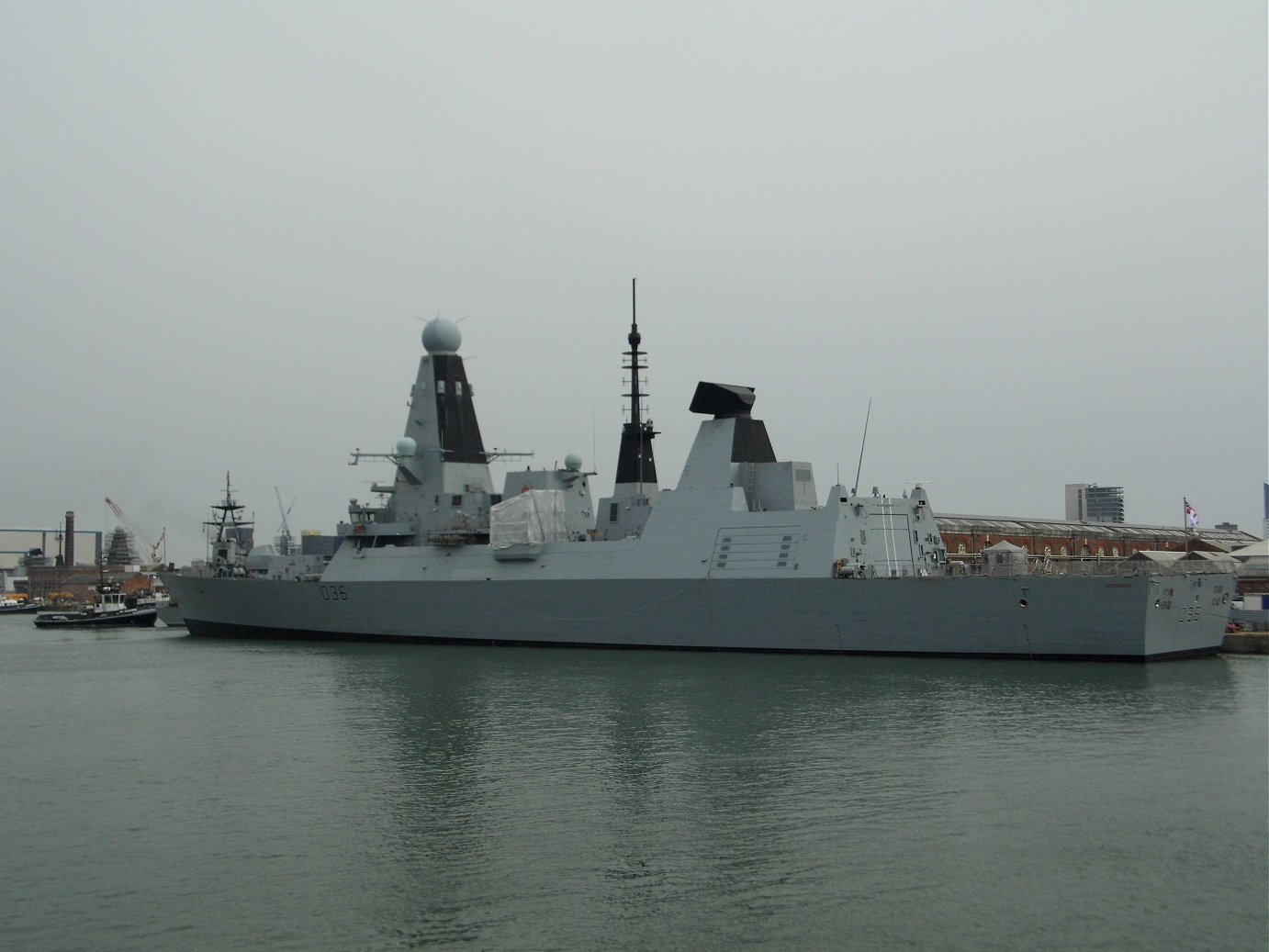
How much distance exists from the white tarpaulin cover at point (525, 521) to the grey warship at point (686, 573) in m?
0.05

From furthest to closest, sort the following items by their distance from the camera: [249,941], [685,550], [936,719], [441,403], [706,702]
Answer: [441,403]
[685,550]
[706,702]
[936,719]
[249,941]

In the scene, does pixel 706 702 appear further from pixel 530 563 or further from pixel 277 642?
pixel 277 642

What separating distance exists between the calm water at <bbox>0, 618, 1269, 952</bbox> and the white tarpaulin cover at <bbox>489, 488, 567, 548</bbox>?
789cm

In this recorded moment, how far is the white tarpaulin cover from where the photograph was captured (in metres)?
27.2

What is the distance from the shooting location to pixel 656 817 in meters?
11.0

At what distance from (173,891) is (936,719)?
396 inches

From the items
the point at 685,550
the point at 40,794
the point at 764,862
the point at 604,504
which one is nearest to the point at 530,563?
the point at 604,504

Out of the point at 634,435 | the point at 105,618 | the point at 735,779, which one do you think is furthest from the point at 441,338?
the point at 105,618

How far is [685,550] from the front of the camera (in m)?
24.4

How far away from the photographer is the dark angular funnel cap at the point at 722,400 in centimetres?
2492

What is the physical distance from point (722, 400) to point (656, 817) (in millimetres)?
14935

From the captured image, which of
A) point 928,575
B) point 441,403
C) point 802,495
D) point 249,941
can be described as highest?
point 441,403

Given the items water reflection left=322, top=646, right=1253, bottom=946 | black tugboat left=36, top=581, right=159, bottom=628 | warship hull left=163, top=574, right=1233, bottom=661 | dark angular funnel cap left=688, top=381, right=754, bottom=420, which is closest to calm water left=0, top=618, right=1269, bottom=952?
water reflection left=322, top=646, right=1253, bottom=946

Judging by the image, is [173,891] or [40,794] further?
[40,794]
